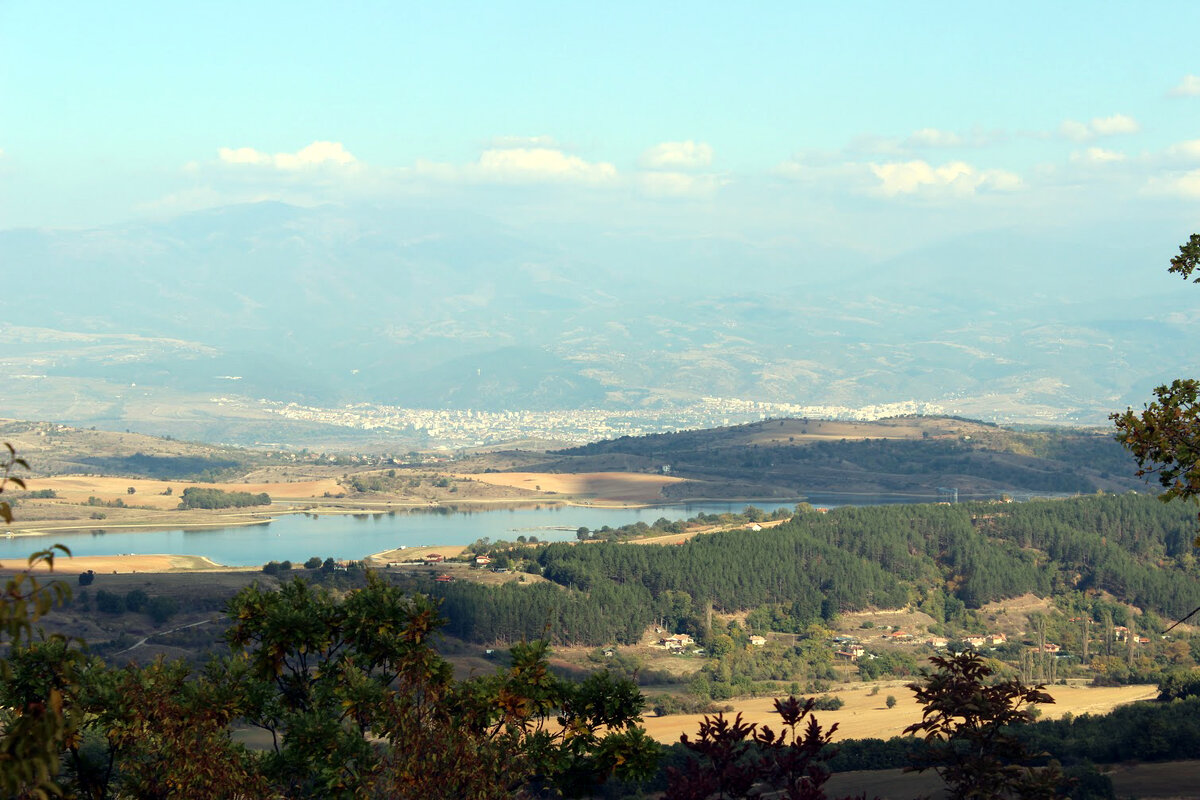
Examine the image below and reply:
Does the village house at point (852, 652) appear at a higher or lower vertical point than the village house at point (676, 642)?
lower

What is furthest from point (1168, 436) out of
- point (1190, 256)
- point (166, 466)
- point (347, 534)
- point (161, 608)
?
point (166, 466)

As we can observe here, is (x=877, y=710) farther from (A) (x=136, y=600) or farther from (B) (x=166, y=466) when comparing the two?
(B) (x=166, y=466)

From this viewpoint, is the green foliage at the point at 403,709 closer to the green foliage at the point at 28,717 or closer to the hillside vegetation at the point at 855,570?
the green foliage at the point at 28,717

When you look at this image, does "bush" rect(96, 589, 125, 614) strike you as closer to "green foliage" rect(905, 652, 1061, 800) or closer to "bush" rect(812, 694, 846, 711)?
"bush" rect(812, 694, 846, 711)

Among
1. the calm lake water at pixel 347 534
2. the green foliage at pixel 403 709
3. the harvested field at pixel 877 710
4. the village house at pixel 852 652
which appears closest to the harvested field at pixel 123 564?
the calm lake water at pixel 347 534

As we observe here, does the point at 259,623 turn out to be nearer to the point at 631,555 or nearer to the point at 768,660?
the point at 768,660
